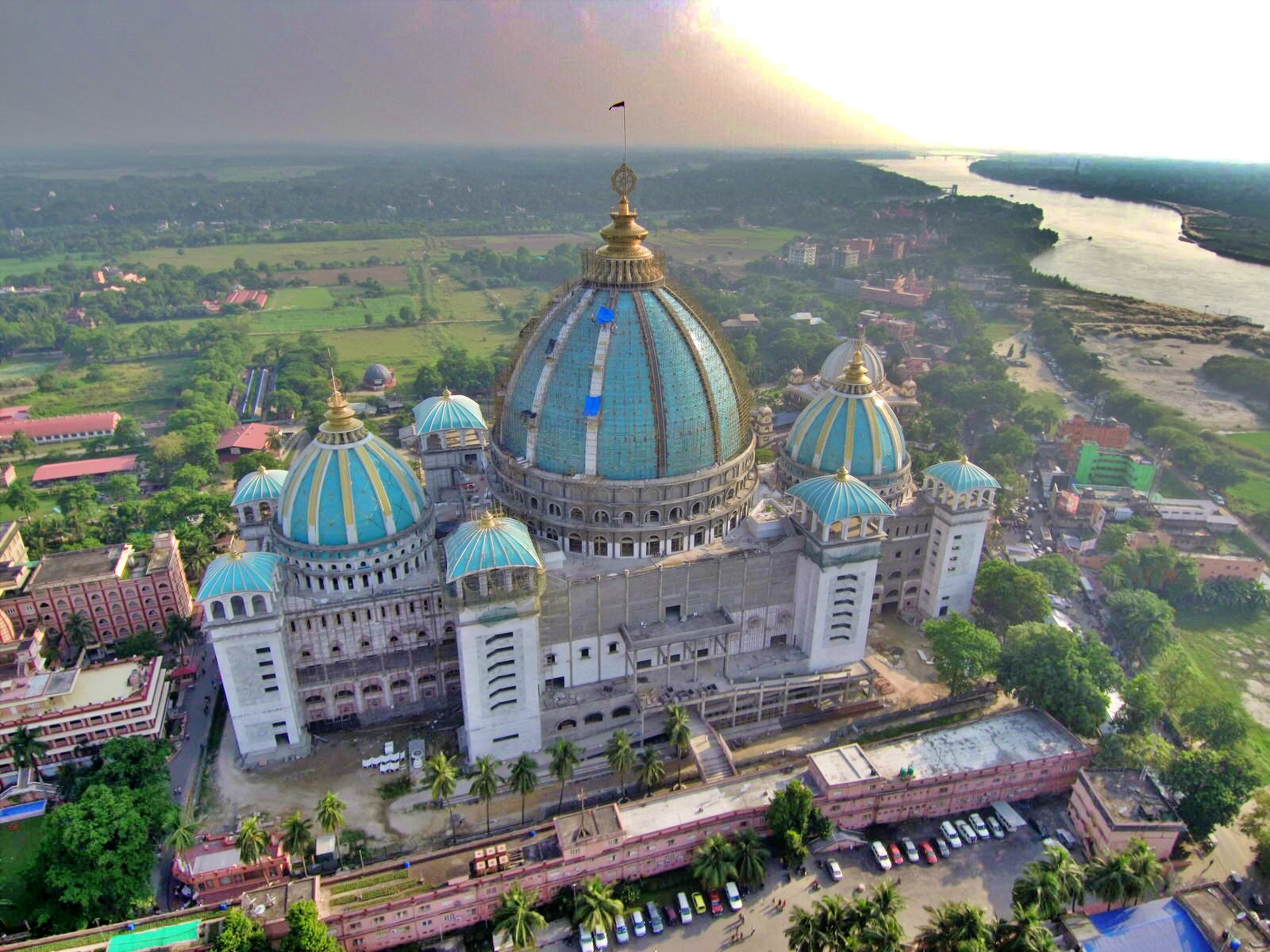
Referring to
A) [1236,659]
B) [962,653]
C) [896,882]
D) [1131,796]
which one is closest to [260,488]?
[896,882]

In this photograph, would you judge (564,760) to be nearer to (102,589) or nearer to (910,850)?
(910,850)

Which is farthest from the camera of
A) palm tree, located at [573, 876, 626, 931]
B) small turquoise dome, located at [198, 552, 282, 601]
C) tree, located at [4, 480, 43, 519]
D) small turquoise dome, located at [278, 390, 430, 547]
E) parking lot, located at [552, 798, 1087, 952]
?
tree, located at [4, 480, 43, 519]

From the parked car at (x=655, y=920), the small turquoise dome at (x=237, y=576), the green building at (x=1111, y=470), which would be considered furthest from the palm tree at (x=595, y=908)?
the green building at (x=1111, y=470)

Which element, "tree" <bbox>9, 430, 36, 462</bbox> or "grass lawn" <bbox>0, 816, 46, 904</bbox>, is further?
"tree" <bbox>9, 430, 36, 462</bbox>

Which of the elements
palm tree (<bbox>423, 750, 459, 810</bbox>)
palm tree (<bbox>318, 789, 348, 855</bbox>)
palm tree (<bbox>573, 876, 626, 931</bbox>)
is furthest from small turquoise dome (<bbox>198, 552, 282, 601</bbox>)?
palm tree (<bbox>573, 876, 626, 931</bbox>)

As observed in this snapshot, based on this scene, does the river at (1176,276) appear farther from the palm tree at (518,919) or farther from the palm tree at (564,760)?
the palm tree at (518,919)

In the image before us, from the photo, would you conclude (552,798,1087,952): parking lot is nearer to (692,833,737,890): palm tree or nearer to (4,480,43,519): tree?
(692,833,737,890): palm tree

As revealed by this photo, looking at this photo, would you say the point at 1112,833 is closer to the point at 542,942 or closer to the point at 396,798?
the point at 542,942
